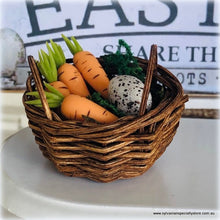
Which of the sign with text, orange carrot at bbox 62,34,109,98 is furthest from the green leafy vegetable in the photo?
the sign with text

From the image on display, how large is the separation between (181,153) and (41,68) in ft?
1.23

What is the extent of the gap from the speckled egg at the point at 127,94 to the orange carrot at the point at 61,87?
0.37 feet

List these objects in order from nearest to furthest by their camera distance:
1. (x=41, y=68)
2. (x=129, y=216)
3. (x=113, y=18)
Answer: (x=129, y=216)
(x=41, y=68)
(x=113, y=18)

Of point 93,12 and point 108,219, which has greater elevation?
point 93,12

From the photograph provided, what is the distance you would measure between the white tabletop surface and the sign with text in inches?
33.9

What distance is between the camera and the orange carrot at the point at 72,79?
85 cm

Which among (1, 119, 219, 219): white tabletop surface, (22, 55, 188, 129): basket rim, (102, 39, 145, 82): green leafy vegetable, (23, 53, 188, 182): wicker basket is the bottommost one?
(1, 119, 219, 219): white tabletop surface

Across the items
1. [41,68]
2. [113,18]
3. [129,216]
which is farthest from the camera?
[113,18]

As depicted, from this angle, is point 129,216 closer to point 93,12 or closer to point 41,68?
point 41,68

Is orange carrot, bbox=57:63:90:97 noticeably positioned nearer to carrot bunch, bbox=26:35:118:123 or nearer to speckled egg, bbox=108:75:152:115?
carrot bunch, bbox=26:35:118:123

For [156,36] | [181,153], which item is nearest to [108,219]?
[181,153]

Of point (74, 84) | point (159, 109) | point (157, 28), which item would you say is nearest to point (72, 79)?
point (74, 84)

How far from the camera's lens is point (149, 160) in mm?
732

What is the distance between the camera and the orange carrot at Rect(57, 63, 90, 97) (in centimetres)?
85
